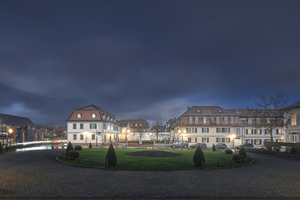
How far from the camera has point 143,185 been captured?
43.9 ft

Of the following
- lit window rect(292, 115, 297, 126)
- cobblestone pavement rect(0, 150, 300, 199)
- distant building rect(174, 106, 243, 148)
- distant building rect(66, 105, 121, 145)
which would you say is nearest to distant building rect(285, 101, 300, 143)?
lit window rect(292, 115, 297, 126)

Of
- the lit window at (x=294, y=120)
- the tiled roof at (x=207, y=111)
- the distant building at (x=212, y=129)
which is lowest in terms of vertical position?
the distant building at (x=212, y=129)

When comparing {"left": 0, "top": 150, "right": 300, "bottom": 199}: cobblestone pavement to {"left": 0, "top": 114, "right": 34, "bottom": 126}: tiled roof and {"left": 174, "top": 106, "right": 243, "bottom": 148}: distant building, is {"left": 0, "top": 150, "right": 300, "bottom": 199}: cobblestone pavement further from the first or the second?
{"left": 0, "top": 114, "right": 34, "bottom": 126}: tiled roof

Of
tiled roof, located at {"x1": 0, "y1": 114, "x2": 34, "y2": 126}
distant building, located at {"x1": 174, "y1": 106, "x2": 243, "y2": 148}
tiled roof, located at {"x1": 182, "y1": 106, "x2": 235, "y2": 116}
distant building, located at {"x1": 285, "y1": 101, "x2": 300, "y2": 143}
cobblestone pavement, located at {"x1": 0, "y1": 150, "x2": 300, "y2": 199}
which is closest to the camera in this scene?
cobblestone pavement, located at {"x1": 0, "y1": 150, "x2": 300, "y2": 199}

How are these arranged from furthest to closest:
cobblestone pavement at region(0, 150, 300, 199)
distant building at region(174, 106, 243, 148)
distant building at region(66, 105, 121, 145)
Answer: distant building at region(66, 105, 121, 145) → distant building at region(174, 106, 243, 148) → cobblestone pavement at region(0, 150, 300, 199)

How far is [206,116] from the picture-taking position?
60062 mm

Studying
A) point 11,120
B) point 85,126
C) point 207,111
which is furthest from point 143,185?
point 11,120

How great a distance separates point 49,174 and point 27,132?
64.6 meters

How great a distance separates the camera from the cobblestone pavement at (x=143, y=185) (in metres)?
11.5

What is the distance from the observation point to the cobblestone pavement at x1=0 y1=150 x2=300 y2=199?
11.5 meters

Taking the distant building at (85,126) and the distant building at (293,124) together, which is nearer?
the distant building at (293,124)

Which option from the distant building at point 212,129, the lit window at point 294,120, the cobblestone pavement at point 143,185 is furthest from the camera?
the distant building at point 212,129

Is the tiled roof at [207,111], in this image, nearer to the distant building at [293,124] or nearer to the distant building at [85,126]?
the distant building at [293,124]

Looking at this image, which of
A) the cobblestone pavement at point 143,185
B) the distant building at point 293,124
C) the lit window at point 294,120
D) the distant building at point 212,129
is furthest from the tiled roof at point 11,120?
the lit window at point 294,120
